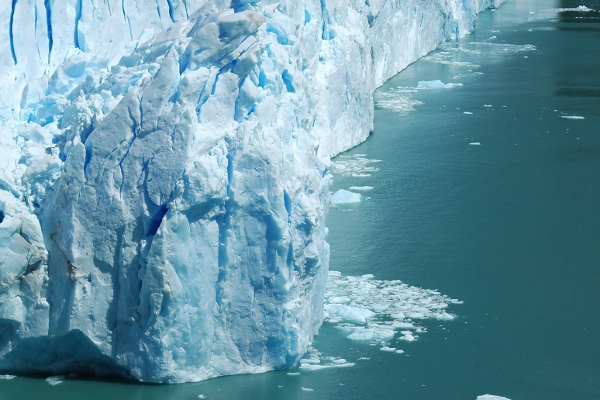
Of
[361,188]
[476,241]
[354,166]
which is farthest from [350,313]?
[354,166]

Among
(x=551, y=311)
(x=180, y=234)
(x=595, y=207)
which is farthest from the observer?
(x=595, y=207)

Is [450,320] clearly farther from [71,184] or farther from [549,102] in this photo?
[549,102]

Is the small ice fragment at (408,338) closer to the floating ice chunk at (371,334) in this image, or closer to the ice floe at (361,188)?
the floating ice chunk at (371,334)

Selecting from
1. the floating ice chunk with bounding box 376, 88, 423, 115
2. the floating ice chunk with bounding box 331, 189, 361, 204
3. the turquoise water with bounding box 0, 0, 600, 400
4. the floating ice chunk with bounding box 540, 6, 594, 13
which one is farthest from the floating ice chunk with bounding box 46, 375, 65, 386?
the floating ice chunk with bounding box 540, 6, 594, 13

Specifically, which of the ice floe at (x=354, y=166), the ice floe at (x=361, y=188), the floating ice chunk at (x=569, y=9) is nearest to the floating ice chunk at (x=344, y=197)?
the ice floe at (x=361, y=188)

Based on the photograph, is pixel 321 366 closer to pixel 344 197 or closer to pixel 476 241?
pixel 476 241

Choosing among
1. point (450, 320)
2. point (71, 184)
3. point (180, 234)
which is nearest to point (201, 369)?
point (180, 234)
